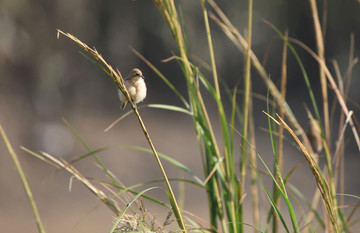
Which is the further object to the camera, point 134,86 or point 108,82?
point 108,82

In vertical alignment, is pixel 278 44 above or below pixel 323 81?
below

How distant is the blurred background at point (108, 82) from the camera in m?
6.64

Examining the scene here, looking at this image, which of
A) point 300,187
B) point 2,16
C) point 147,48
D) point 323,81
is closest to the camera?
point 323,81

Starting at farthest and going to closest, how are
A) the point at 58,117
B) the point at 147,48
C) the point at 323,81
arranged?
the point at 147,48 < the point at 58,117 < the point at 323,81

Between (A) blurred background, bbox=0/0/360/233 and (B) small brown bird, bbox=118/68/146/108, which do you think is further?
(A) blurred background, bbox=0/0/360/233

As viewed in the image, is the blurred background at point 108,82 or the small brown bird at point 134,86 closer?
the small brown bird at point 134,86

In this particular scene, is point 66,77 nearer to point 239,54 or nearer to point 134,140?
point 134,140

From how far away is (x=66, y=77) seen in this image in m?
7.88

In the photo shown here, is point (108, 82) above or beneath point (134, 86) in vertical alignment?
beneath

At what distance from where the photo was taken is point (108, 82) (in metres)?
8.46

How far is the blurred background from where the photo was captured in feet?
21.8

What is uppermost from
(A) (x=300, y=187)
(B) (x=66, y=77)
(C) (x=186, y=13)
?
(C) (x=186, y=13)

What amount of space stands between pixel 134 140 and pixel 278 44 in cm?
313

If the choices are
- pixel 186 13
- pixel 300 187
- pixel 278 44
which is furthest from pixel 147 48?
pixel 300 187
